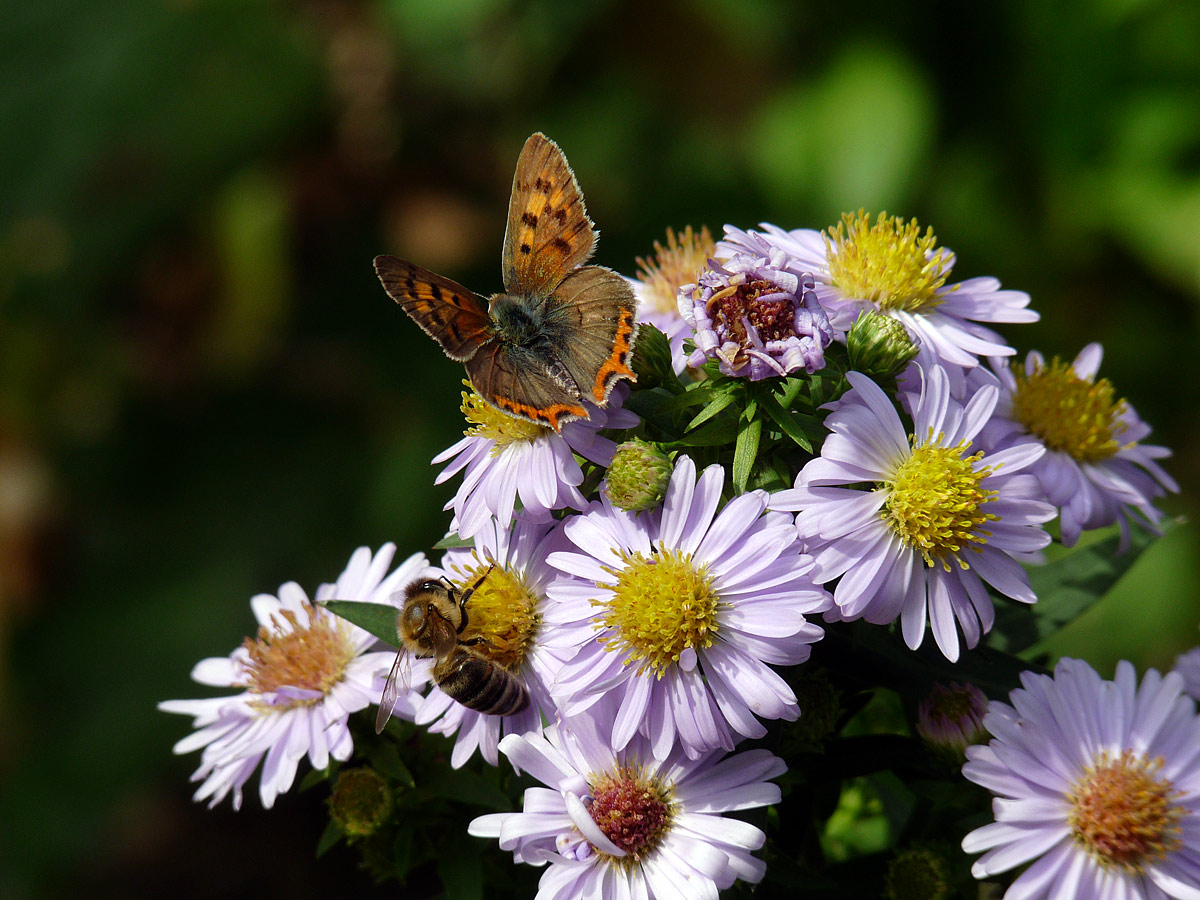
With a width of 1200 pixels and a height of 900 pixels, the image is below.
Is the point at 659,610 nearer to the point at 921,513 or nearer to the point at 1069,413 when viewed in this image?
the point at 921,513

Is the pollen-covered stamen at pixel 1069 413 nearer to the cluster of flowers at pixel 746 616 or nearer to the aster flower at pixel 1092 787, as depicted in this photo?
the cluster of flowers at pixel 746 616

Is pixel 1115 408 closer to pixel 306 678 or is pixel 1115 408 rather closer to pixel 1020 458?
pixel 1020 458

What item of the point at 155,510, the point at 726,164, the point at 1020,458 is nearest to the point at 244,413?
the point at 155,510

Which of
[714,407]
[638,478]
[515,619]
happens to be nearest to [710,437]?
[714,407]

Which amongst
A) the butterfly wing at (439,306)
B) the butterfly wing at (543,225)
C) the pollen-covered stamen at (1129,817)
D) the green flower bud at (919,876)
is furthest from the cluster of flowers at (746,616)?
the butterfly wing at (543,225)

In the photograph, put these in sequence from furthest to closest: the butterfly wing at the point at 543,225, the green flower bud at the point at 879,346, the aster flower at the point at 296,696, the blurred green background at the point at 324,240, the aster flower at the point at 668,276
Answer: the blurred green background at the point at 324,240
the aster flower at the point at 668,276
the butterfly wing at the point at 543,225
the aster flower at the point at 296,696
the green flower bud at the point at 879,346
